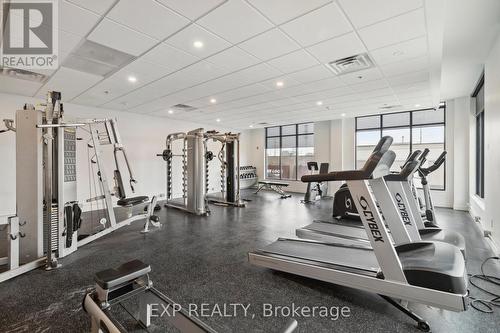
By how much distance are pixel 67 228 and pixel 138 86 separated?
2.77 metres

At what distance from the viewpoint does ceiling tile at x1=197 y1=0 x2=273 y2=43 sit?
2213 millimetres

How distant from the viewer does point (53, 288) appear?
93.8 inches

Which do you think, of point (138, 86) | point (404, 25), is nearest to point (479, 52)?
point (404, 25)

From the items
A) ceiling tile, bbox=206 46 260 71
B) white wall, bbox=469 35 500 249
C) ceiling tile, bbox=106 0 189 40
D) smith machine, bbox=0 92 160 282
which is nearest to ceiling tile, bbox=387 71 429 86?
white wall, bbox=469 35 500 249

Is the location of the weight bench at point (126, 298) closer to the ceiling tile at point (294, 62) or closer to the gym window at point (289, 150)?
the ceiling tile at point (294, 62)

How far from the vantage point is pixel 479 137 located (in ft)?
17.7

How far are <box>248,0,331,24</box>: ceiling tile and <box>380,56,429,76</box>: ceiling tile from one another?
205cm

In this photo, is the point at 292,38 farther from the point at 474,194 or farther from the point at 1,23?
the point at 474,194

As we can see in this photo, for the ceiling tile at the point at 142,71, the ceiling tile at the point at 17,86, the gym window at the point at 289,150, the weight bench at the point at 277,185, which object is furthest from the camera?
the gym window at the point at 289,150

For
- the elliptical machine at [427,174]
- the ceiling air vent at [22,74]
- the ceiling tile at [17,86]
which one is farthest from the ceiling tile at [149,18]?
the elliptical machine at [427,174]

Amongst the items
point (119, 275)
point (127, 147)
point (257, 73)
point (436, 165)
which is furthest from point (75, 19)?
point (436, 165)

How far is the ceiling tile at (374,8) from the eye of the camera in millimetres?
2135

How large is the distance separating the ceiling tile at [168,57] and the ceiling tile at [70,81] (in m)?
1.44

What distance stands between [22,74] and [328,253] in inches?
218
